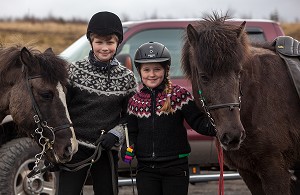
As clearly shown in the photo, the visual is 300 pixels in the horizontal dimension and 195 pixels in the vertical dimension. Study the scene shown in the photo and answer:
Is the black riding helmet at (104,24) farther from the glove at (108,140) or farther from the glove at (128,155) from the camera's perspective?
the glove at (128,155)

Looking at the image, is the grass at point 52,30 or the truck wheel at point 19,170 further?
the grass at point 52,30

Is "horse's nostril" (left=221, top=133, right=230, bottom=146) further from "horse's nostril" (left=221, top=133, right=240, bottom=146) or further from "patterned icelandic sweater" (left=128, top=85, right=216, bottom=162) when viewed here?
"patterned icelandic sweater" (left=128, top=85, right=216, bottom=162)

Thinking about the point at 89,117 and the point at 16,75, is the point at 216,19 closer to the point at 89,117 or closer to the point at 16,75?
the point at 89,117

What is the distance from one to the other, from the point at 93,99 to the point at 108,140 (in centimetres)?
34

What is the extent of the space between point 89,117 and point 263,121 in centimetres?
136

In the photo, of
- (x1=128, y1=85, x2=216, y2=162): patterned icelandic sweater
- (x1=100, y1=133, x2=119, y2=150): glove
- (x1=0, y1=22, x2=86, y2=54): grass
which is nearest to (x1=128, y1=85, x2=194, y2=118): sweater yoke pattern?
(x1=128, y1=85, x2=216, y2=162): patterned icelandic sweater

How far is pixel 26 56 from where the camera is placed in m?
3.97

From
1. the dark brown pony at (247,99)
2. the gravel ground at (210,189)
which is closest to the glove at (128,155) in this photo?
the dark brown pony at (247,99)

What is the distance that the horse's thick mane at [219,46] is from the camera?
12.2 ft

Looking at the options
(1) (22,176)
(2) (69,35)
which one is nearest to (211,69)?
(1) (22,176)

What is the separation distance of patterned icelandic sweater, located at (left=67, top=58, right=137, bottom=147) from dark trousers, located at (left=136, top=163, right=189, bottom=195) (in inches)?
13.5

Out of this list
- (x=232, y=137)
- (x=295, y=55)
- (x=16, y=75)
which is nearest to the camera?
(x=232, y=137)

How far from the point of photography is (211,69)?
3725 mm

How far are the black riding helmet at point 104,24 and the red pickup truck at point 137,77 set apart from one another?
5.90 ft
